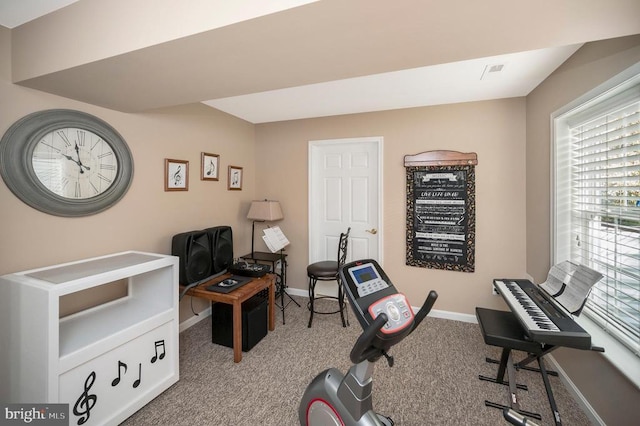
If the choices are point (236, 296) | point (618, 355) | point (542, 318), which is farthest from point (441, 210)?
point (236, 296)

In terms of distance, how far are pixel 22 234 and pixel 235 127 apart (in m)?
2.30

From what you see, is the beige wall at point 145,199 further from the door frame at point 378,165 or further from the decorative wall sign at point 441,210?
the decorative wall sign at point 441,210

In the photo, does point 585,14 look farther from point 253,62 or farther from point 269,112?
point 269,112

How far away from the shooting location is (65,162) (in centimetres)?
183

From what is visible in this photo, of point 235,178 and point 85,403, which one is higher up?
point 235,178

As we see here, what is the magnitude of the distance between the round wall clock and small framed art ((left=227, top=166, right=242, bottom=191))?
121cm

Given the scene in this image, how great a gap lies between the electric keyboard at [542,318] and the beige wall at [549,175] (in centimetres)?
30

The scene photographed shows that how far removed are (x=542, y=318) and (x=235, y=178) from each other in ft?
10.6

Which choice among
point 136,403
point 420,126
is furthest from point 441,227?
point 136,403

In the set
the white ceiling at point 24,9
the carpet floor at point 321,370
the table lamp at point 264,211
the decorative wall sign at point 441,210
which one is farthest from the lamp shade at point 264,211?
the white ceiling at point 24,9

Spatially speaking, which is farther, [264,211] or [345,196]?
[345,196]

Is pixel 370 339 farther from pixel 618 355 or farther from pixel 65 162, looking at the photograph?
pixel 65 162

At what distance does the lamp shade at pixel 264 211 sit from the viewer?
3352 millimetres

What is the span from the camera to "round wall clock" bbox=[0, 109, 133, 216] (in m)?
1.63
